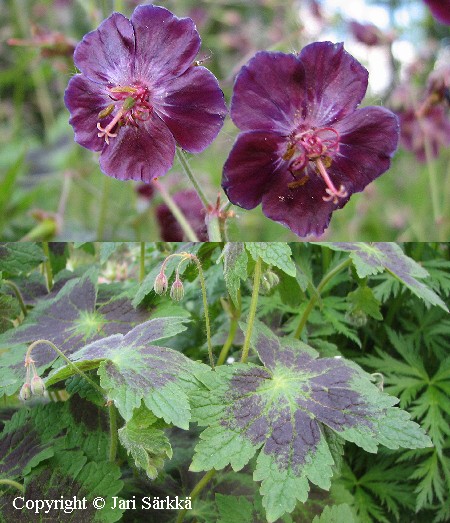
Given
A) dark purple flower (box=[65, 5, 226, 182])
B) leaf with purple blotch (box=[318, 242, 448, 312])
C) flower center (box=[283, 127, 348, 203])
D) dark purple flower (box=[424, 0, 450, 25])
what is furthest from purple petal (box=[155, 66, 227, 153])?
dark purple flower (box=[424, 0, 450, 25])

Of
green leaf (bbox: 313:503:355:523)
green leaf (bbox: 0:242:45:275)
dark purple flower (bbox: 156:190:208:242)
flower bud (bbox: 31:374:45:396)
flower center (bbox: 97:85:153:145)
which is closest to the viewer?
flower bud (bbox: 31:374:45:396)

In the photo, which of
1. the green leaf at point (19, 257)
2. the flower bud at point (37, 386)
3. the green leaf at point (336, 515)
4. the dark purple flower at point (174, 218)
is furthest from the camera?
the dark purple flower at point (174, 218)

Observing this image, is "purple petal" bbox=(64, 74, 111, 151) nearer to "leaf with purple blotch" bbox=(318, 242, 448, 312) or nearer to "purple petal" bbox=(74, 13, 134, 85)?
"purple petal" bbox=(74, 13, 134, 85)

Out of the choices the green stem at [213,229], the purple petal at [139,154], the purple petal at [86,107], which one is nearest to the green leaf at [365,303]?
the green stem at [213,229]

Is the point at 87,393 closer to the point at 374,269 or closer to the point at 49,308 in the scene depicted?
the point at 49,308

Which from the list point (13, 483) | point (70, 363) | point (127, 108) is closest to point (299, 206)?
point (127, 108)

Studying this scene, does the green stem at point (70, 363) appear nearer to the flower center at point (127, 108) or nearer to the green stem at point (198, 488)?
the green stem at point (198, 488)

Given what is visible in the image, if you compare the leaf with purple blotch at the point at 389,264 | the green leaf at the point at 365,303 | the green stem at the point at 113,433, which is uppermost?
the leaf with purple blotch at the point at 389,264
